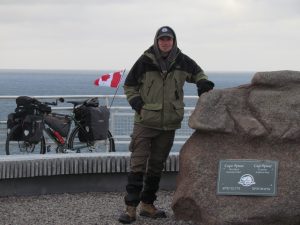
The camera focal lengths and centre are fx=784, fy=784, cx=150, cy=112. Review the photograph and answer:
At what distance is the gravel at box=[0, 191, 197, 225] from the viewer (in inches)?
314

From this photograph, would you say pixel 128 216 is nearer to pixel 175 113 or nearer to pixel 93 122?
pixel 175 113

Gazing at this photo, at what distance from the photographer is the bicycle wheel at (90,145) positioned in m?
11.6

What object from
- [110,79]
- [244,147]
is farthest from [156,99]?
[110,79]

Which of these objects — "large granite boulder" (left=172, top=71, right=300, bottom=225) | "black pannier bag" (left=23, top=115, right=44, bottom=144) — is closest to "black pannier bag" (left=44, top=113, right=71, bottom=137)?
"black pannier bag" (left=23, top=115, right=44, bottom=144)

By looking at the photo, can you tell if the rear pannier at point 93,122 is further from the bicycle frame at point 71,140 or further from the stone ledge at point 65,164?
the stone ledge at point 65,164

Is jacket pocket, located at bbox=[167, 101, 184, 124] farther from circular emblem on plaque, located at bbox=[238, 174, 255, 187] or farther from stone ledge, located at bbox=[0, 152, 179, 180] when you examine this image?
stone ledge, located at bbox=[0, 152, 179, 180]

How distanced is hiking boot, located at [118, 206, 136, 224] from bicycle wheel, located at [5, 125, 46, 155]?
356 centimetres

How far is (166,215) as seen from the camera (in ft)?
27.3

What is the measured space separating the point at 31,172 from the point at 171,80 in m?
2.29

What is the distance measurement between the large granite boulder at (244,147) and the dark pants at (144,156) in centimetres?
28

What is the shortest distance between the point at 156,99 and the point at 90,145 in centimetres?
415

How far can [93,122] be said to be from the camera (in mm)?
11398

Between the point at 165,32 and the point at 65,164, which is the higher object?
the point at 165,32

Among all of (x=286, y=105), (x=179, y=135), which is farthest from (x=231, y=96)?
(x=179, y=135)
